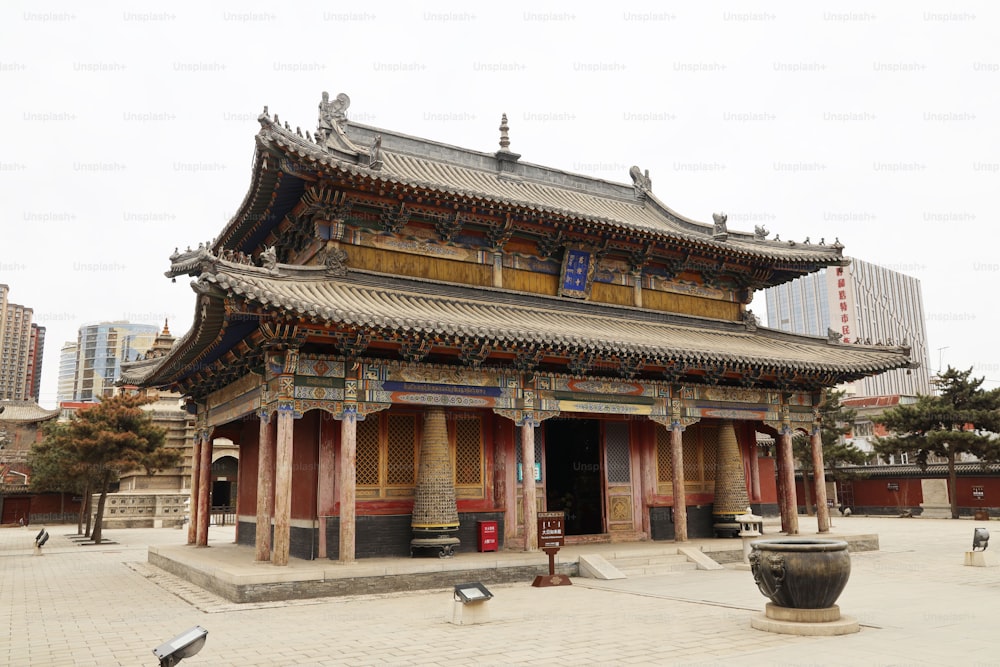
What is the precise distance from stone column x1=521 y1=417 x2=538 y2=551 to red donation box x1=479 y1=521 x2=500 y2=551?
2.30ft

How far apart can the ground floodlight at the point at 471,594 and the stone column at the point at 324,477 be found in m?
5.33

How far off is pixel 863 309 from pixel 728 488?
76.0m

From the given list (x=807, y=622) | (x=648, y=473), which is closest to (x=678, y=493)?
(x=648, y=473)

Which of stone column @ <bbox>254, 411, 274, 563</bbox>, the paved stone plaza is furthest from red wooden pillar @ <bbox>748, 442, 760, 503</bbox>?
stone column @ <bbox>254, 411, 274, 563</bbox>

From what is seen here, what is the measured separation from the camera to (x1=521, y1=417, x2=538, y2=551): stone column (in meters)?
14.9

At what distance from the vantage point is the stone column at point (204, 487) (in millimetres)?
18672

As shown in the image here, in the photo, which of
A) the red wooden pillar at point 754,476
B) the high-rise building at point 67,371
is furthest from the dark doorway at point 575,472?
the high-rise building at point 67,371

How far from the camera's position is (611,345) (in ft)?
48.9

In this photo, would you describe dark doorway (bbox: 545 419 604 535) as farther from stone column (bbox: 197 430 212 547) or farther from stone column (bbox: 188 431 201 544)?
stone column (bbox: 188 431 201 544)

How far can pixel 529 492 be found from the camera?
48.9ft

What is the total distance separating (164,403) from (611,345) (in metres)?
39.3

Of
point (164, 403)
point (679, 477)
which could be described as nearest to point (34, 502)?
point (164, 403)

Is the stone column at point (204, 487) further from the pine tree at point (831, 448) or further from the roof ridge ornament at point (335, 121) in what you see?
the pine tree at point (831, 448)

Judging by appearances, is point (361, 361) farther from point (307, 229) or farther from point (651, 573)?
point (651, 573)
